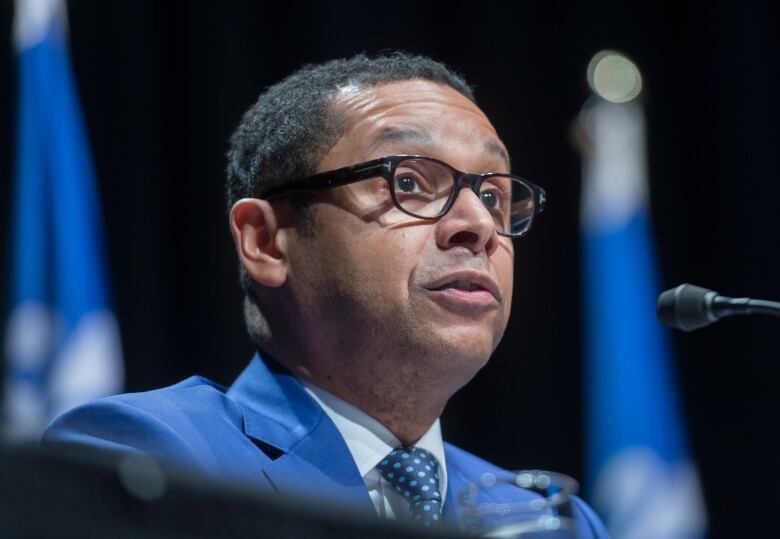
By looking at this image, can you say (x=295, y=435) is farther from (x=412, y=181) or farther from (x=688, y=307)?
(x=688, y=307)

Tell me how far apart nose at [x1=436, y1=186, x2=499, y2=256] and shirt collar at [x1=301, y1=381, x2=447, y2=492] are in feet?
1.12

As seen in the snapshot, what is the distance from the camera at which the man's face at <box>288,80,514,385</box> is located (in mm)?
1710

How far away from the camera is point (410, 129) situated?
1.81 m

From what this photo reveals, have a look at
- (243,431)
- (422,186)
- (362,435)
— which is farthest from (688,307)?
(243,431)

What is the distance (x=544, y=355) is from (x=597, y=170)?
0.66m

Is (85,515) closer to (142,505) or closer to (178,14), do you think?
(142,505)

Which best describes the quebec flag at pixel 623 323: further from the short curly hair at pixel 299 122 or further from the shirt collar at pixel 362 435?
the shirt collar at pixel 362 435

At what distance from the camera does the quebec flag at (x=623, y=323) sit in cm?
338

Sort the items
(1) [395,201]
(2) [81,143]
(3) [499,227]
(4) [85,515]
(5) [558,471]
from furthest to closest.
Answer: (5) [558,471], (2) [81,143], (3) [499,227], (1) [395,201], (4) [85,515]

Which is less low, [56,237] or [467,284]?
[56,237]

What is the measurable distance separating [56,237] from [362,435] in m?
1.58

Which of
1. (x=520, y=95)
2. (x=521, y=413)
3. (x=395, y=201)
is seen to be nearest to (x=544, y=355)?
(x=521, y=413)

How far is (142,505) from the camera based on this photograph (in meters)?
0.56

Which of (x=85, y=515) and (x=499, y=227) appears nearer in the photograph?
(x=85, y=515)
